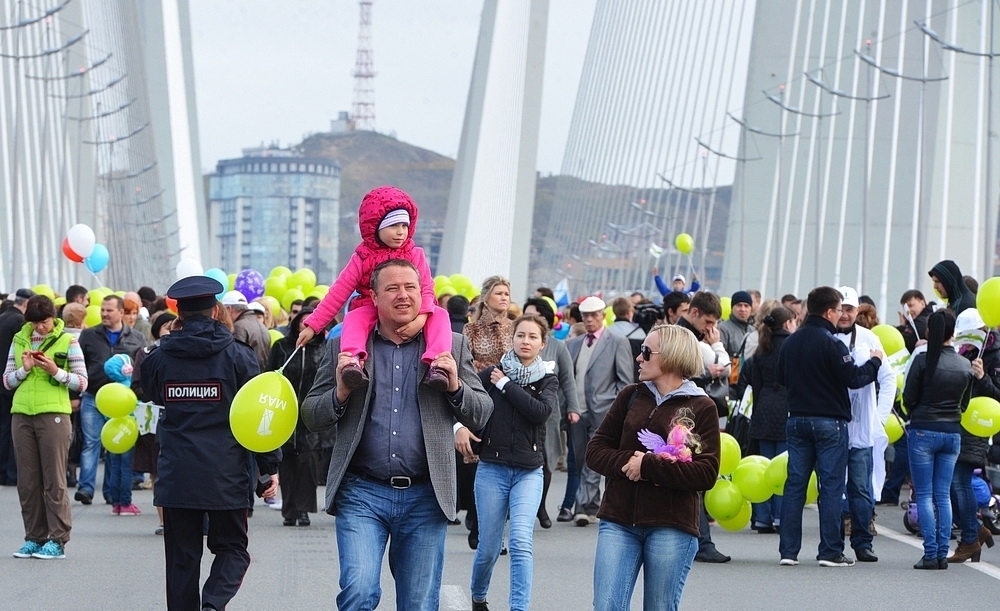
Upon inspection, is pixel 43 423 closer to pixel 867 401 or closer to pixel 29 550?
pixel 29 550

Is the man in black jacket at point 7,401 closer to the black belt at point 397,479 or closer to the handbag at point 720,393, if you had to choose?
the handbag at point 720,393

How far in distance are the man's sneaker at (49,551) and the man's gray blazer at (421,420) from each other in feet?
16.8

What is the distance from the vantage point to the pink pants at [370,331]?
6000mm

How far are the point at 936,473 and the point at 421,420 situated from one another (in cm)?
573

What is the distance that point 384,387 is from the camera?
6047 millimetres

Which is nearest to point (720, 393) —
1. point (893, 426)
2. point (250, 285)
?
point (893, 426)

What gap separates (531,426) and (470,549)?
282 centimetres

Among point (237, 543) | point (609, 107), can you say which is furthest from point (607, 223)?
point (237, 543)

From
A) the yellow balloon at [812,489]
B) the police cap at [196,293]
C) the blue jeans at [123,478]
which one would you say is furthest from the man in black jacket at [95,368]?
the police cap at [196,293]

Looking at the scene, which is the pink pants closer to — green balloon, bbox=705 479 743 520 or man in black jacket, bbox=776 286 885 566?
man in black jacket, bbox=776 286 885 566

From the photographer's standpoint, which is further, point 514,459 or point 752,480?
point 752,480

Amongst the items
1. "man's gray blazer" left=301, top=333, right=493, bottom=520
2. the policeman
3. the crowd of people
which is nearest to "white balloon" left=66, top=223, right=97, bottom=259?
the crowd of people

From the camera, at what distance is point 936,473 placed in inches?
428

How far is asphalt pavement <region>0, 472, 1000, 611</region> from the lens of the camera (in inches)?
362
